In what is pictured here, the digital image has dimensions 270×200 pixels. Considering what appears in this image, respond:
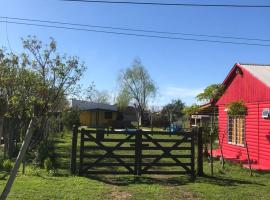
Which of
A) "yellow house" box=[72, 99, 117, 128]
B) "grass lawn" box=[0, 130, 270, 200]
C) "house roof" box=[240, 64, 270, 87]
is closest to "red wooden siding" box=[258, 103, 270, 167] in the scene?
"house roof" box=[240, 64, 270, 87]

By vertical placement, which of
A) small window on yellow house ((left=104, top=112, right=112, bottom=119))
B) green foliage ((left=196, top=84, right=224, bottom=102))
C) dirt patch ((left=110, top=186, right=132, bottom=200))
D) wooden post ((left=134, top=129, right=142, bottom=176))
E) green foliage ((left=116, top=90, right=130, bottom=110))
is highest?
green foliage ((left=116, top=90, right=130, bottom=110))

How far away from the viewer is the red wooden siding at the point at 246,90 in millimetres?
17766

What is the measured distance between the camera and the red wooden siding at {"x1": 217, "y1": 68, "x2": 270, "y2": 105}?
17766 mm

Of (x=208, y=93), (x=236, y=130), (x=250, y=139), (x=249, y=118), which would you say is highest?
(x=208, y=93)

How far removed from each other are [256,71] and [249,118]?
2.20m

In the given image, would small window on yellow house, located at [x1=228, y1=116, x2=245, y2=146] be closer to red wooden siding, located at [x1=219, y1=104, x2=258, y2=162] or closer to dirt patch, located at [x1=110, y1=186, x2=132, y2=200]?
red wooden siding, located at [x1=219, y1=104, x2=258, y2=162]

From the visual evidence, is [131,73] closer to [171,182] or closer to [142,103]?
[142,103]

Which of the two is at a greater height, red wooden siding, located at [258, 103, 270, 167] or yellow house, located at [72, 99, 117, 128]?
yellow house, located at [72, 99, 117, 128]

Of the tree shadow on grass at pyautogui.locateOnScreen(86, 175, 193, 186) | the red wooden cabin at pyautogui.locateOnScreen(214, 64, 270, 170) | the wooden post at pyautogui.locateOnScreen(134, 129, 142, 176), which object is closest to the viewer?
the tree shadow on grass at pyautogui.locateOnScreen(86, 175, 193, 186)

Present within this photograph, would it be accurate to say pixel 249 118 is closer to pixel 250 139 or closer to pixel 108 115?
pixel 250 139

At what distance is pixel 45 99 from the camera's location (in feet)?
27.2

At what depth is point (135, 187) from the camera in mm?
11109

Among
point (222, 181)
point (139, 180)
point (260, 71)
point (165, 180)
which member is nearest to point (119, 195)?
point (139, 180)

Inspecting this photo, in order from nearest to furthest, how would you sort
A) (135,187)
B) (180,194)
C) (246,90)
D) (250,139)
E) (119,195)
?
1. (119,195)
2. (180,194)
3. (135,187)
4. (250,139)
5. (246,90)
